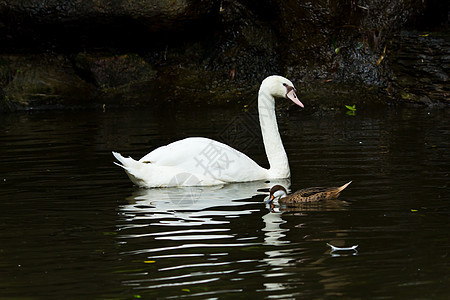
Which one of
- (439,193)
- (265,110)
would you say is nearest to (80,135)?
(265,110)

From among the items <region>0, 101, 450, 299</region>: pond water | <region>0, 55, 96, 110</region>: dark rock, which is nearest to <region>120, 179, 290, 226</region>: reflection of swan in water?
<region>0, 101, 450, 299</region>: pond water

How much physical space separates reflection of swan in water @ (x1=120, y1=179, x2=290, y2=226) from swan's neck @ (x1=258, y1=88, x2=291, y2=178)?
5.1 inches

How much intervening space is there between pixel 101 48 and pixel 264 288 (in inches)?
571

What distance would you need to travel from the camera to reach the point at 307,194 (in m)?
6.86

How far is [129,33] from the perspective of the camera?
18.0 meters

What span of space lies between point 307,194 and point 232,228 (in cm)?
109

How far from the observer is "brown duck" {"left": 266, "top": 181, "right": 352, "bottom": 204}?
22.4ft

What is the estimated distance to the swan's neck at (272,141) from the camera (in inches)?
333

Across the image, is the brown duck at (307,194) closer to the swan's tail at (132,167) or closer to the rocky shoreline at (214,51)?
the swan's tail at (132,167)

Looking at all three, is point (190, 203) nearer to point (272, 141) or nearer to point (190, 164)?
point (190, 164)

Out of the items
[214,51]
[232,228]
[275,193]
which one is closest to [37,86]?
[214,51]

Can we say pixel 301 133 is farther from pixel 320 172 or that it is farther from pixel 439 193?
pixel 439 193

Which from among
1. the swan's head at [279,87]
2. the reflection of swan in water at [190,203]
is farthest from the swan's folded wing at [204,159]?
the swan's head at [279,87]

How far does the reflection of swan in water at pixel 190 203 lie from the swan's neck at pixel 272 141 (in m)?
0.13
